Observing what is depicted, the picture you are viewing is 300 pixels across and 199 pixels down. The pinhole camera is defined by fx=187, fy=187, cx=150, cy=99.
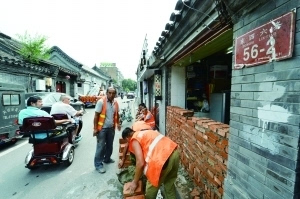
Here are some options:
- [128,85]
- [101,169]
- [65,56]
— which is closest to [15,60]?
[101,169]

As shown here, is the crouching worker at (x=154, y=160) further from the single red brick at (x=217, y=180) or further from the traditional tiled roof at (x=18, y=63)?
the traditional tiled roof at (x=18, y=63)

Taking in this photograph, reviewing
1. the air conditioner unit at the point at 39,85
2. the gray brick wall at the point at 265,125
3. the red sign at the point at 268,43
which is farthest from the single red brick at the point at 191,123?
the air conditioner unit at the point at 39,85

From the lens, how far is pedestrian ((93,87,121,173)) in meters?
4.41

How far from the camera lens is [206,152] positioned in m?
2.91

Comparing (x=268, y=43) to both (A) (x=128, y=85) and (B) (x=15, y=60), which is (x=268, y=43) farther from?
(A) (x=128, y=85)

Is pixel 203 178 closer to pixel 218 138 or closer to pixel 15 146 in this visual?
→ pixel 218 138

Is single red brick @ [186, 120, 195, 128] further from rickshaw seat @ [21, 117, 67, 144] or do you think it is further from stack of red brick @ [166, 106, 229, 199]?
rickshaw seat @ [21, 117, 67, 144]

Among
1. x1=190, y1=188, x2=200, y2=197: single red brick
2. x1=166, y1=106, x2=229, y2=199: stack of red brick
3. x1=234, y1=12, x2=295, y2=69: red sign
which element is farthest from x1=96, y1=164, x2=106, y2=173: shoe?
x1=234, y1=12, x2=295, y2=69: red sign

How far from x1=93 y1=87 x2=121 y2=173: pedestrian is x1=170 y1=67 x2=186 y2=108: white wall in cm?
181

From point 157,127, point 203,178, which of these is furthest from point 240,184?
point 157,127

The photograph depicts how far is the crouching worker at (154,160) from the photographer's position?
239 cm

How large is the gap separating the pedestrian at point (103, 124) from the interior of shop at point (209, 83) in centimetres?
245

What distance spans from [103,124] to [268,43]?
3.75 meters

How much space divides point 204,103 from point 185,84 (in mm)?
901
